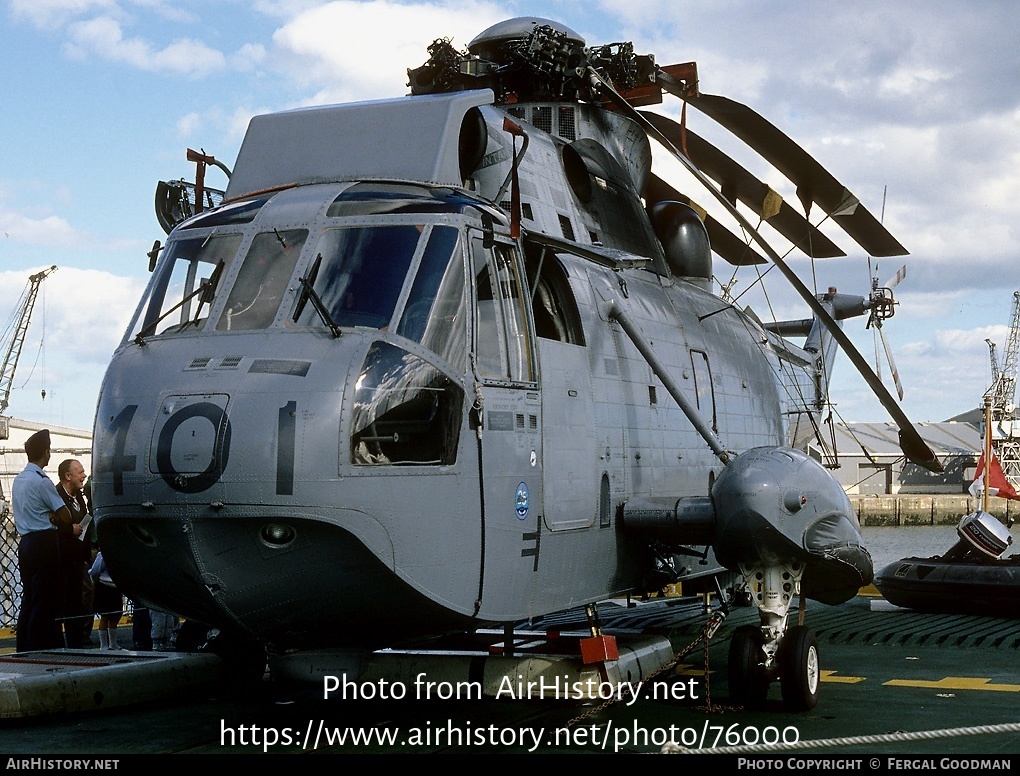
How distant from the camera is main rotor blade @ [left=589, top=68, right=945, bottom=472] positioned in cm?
1014

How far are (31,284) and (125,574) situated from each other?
11781 cm

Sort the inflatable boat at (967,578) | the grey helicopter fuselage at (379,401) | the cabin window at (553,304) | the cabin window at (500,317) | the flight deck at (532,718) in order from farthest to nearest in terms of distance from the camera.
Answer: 1. the inflatable boat at (967,578)
2. the cabin window at (553,304)
3. the cabin window at (500,317)
4. the flight deck at (532,718)
5. the grey helicopter fuselage at (379,401)

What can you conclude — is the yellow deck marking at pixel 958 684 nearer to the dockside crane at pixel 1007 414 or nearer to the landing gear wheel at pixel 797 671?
the landing gear wheel at pixel 797 671

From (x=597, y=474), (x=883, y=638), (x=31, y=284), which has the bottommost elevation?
(x=883, y=638)

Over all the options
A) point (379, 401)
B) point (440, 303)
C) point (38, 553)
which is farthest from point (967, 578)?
point (38, 553)

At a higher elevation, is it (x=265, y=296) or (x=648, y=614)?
(x=265, y=296)

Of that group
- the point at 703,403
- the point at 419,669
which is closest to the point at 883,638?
the point at 703,403

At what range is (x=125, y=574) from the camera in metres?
7.32

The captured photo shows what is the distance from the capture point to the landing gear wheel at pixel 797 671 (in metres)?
8.87

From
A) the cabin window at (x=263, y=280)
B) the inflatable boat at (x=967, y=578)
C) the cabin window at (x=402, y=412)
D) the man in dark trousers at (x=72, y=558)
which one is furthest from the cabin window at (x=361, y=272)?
the inflatable boat at (x=967, y=578)

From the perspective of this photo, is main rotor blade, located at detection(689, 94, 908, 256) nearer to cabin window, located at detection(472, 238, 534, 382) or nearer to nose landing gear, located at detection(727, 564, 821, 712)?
cabin window, located at detection(472, 238, 534, 382)

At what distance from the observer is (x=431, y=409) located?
7.27 metres

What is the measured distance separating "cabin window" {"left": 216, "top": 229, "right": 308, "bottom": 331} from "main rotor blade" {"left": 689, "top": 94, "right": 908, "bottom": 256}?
5981mm

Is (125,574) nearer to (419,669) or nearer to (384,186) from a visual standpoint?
(419,669)
